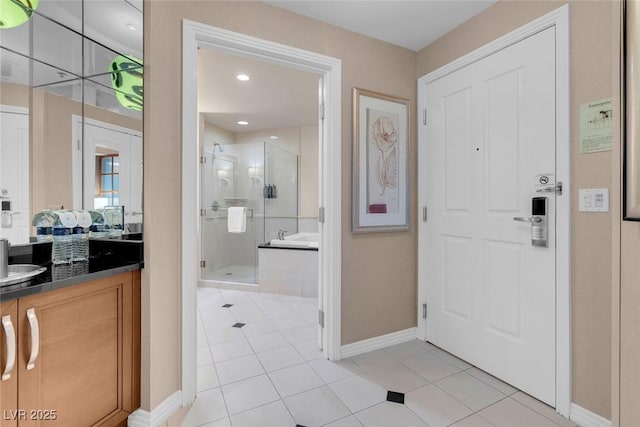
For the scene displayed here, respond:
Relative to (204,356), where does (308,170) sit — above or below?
above

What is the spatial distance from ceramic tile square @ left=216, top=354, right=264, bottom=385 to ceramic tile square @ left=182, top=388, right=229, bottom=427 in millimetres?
131

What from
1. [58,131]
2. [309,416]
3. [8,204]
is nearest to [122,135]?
[58,131]

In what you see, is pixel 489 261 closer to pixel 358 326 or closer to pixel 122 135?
pixel 358 326

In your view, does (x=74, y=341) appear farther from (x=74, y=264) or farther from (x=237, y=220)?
(x=237, y=220)

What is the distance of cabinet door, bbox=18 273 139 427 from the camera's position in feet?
3.33

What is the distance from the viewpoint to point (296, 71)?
117 inches

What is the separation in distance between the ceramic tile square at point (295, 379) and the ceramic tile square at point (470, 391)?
2.50ft

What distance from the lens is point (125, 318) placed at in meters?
1.41

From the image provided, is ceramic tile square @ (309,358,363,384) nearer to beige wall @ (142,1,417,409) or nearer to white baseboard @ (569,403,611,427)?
beige wall @ (142,1,417,409)

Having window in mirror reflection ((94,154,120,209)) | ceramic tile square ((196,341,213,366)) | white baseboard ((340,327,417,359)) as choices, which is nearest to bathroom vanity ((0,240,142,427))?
window in mirror reflection ((94,154,120,209))

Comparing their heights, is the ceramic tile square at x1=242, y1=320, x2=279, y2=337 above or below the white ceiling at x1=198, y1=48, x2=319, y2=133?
below

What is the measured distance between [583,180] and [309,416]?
1.80m

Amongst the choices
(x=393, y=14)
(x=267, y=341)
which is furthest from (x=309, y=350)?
(x=393, y=14)

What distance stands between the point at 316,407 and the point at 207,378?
74 centimetres
